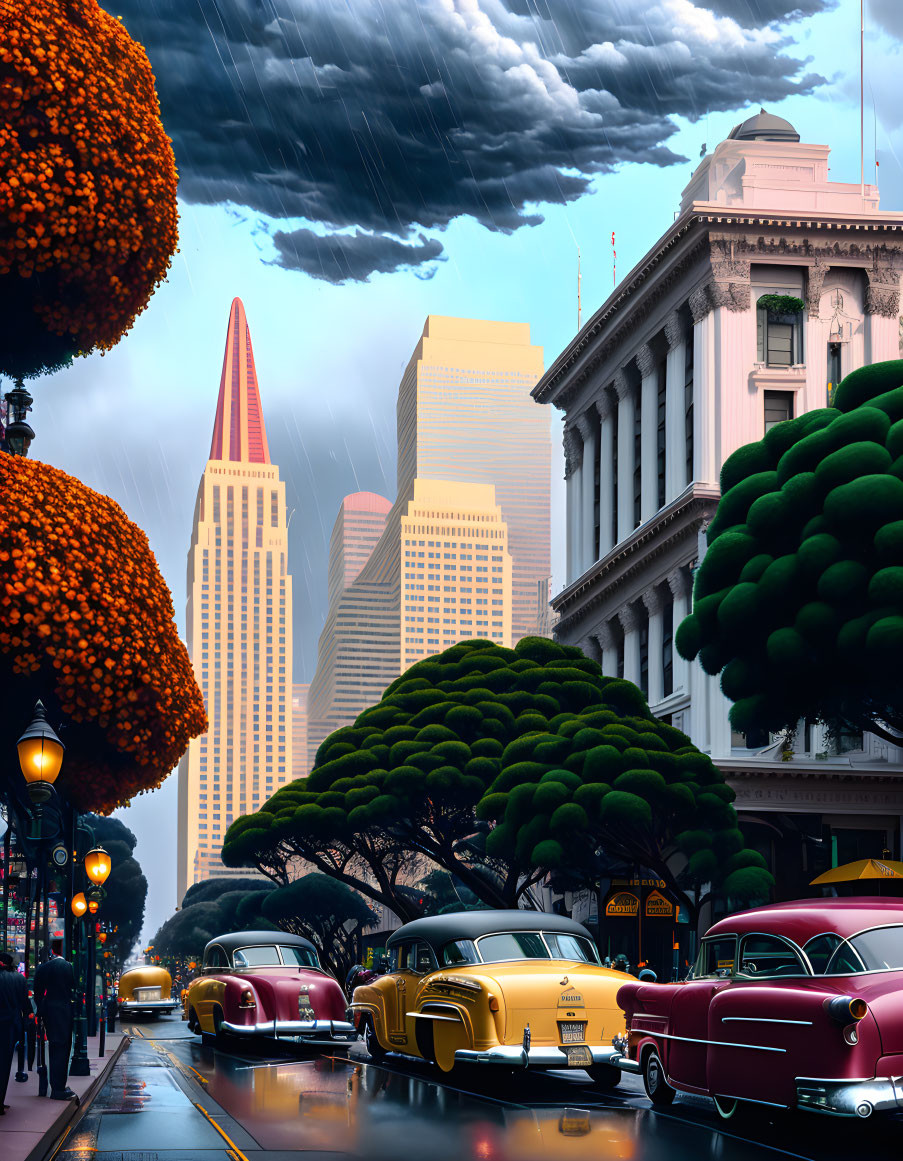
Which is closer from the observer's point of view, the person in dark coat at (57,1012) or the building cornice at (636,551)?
the person in dark coat at (57,1012)

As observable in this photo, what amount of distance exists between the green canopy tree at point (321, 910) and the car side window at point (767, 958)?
68804 mm

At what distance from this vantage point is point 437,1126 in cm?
1421

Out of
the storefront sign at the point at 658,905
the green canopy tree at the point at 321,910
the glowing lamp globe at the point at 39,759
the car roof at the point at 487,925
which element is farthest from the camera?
the green canopy tree at the point at 321,910

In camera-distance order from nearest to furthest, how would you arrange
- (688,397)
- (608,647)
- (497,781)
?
(497,781) → (688,397) → (608,647)

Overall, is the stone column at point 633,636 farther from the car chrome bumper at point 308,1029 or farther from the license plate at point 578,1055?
the license plate at point 578,1055

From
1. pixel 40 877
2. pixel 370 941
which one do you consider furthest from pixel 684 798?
pixel 370 941

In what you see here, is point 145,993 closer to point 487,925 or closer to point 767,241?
point 767,241

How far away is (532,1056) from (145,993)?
37.2m

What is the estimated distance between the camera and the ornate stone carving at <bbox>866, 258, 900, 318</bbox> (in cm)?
5356

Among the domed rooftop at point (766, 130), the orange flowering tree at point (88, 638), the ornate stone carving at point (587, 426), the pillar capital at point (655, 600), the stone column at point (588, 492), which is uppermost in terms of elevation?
the domed rooftop at point (766, 130)

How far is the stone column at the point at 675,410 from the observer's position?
183ft

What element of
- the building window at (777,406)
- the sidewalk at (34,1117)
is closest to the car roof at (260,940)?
the sidewalk at (34,1117)

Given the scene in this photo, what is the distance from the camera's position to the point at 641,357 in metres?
61.1

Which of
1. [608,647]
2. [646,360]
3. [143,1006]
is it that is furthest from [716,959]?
[608,647]
